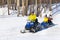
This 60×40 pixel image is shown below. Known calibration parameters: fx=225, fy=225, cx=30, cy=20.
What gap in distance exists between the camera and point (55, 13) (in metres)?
13.0

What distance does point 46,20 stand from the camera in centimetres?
893

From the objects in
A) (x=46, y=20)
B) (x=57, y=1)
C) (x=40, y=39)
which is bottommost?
(x=40, y=39)

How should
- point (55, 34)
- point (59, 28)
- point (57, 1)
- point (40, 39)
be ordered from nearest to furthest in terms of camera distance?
1. point (40, 39)
2. point (55, 34)
3. point (59, 28)
4. point (57, 1)

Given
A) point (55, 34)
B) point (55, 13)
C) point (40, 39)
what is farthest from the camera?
point (55, 13)

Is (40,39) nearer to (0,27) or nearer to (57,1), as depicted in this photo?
(0,27)

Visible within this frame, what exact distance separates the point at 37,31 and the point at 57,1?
8.13 meters

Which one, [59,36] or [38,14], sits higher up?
[38,14]

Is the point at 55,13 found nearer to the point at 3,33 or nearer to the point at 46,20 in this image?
the point at 46,20

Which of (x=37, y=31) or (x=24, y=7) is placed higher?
(x=24, y=7)

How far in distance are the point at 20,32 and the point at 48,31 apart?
101cm

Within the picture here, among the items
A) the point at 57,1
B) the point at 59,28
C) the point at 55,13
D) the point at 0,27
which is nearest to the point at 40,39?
the point at 59,28

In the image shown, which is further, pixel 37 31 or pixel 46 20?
pixel 46 20

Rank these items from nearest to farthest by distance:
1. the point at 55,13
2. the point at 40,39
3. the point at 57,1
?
the point at 40,39 → the point at 55,13 → the point at 57,1

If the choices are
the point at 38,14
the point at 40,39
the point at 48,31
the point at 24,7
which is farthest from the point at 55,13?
the point at 40,39
